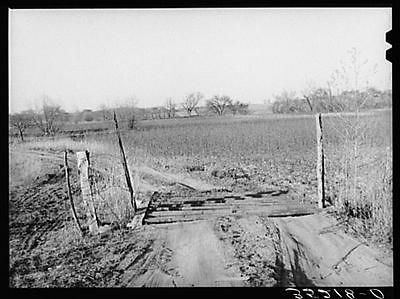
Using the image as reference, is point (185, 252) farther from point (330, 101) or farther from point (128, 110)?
point (330, 101)

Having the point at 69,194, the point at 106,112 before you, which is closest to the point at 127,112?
the point at 106,112

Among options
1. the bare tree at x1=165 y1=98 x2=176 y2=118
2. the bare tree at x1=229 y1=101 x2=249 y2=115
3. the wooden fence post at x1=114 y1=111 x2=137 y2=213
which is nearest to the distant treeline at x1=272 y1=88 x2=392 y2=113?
the bare tree at x1=229 y1=101 x2=249 y2=115

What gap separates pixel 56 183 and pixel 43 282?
59cm

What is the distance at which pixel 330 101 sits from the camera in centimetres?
282

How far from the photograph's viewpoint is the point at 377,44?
2.81 m

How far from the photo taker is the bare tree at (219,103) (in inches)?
111

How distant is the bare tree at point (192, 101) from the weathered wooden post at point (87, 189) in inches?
26.6

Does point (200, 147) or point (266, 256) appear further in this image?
point (200, 147)

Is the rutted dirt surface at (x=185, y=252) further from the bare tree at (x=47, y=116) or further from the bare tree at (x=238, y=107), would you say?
the bare tree at (x=238, y=107)

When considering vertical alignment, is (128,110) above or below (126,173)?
above

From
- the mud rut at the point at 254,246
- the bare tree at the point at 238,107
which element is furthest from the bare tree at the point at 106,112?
the bare tree at the point at 238,107

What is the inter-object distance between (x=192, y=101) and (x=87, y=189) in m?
0.84
